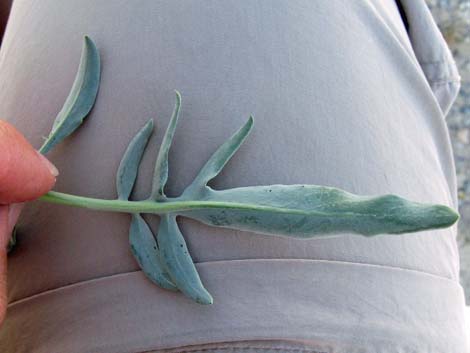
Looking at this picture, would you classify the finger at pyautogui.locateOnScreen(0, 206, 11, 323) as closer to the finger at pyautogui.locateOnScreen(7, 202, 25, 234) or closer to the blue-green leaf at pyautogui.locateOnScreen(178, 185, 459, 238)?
the finger at pyautogui.locateOnScreen(7, 202, 25, 234)

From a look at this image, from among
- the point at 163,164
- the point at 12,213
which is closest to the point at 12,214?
the point at 12,213

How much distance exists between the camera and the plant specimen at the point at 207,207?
272 millimetres

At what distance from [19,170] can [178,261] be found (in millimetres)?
107

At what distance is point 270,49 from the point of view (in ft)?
1.28

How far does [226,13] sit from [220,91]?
0.23 feet

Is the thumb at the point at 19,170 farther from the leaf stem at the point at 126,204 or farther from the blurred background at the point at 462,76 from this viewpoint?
the blurred background at the point at 462,76

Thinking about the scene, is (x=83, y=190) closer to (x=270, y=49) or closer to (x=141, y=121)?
(x=141, y=121)

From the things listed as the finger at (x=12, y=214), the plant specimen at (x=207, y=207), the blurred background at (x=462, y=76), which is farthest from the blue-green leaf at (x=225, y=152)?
the blurred background at (x=462, y=76)

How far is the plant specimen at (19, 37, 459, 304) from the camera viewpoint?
0.27 m

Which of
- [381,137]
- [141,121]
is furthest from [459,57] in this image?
[141,121]

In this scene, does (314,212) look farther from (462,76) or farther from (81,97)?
(462,76)

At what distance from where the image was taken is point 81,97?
37 centimetres

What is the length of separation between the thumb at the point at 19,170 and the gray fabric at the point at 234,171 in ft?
0.17

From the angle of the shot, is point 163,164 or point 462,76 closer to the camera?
point 163,164
